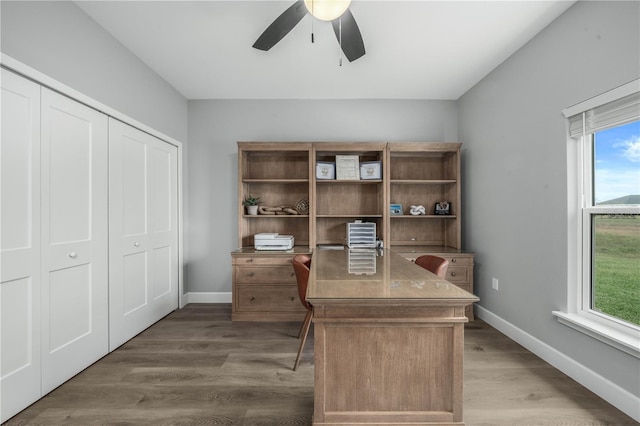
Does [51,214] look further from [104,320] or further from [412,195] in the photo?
[412,195]

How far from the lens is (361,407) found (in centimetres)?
144

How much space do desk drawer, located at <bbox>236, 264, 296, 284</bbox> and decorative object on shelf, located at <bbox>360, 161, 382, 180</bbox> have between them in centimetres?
139

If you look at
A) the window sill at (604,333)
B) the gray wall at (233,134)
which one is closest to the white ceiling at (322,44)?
the gray wall at (233,134)

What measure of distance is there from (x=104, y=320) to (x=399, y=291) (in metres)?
2.44

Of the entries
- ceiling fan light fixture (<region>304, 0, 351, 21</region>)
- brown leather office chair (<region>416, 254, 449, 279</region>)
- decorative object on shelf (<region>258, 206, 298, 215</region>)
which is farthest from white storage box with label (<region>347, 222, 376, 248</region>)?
ceiling fan light fixture (<region>304, 0, 351, 21</region>)

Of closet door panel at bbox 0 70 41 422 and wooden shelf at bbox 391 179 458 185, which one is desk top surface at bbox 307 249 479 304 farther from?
closet door panel at bbox 0 70 41 422

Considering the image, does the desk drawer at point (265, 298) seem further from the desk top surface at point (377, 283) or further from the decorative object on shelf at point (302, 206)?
the desk top surface at point (377, 283)

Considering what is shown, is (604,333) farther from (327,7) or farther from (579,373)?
(327,7)

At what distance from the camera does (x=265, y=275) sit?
3.33 meters

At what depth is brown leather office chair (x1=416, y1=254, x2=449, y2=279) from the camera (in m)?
2.21

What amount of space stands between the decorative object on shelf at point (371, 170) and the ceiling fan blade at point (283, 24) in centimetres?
185

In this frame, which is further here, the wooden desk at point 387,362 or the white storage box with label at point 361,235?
the white storage box with label at point 361,235

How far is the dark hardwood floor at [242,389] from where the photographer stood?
175cm

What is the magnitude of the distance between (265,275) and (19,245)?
79.0 inches
